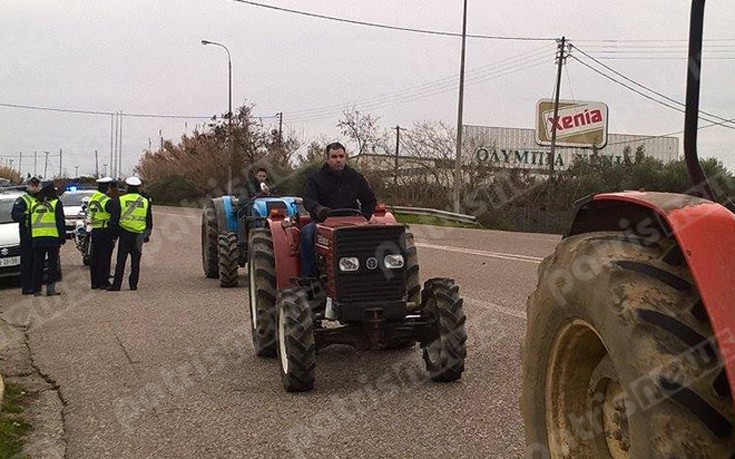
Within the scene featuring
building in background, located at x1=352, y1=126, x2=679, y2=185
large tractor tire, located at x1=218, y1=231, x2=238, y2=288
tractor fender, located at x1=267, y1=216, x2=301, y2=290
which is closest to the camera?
tractor fender, located at x1=267, y1=216, x2=301, y2=290

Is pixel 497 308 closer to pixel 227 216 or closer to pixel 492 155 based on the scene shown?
pixel 227 216

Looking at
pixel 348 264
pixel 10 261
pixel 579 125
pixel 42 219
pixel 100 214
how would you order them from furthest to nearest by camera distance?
pixel 579 125, pixel 10 261, pixel 100 214, pixel 42 219, pixel 348 264

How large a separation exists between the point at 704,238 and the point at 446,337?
4.41 metres

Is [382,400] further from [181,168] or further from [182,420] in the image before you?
[181,168]

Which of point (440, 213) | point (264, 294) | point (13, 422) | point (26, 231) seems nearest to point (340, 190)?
point (264, 294)

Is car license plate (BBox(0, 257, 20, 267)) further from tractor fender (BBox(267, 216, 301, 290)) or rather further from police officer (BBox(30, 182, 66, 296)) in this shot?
tractor fender (BBox(267, 216, 301, 290))

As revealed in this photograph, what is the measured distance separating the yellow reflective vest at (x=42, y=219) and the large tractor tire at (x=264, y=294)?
289 inches

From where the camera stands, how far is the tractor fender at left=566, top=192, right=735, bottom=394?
7.74ft

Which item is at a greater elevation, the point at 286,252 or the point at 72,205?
the point at 286,252

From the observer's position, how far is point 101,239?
49.2 feet

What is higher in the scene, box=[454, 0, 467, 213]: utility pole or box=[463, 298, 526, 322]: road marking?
box=[454, 0, 467, 213]: utility pole

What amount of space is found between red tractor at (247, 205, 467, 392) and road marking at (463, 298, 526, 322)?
3.32m

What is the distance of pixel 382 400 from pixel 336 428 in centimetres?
76

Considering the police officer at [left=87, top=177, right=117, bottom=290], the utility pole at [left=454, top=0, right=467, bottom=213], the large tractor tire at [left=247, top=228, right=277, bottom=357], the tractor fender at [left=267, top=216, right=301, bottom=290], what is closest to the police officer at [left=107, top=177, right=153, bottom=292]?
the police officer at [left=87, top=177, right=117, bottom=290]
